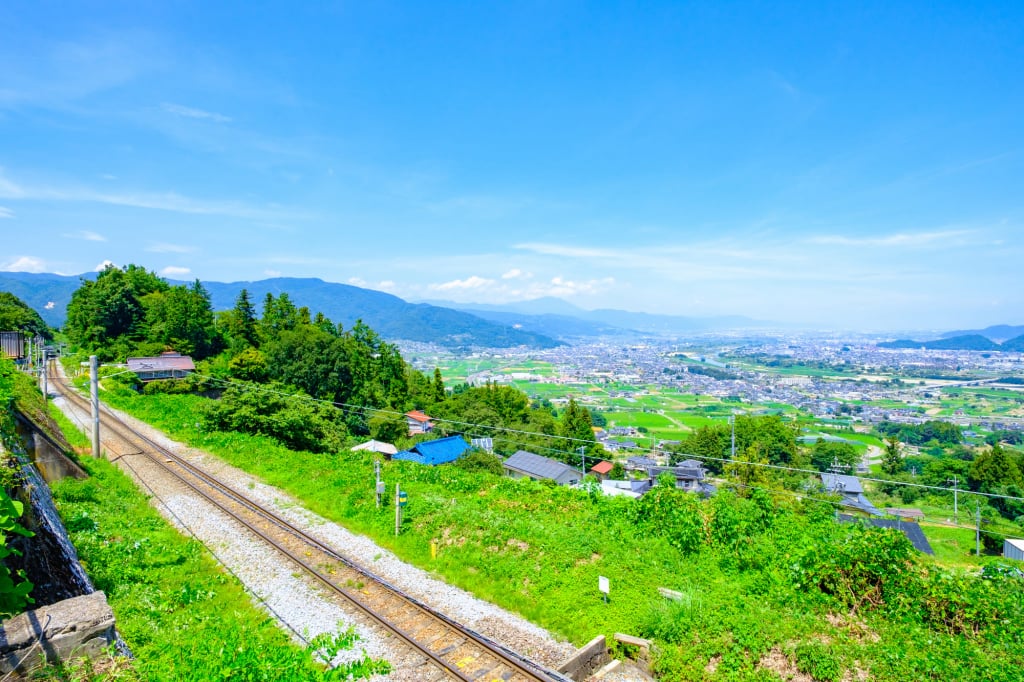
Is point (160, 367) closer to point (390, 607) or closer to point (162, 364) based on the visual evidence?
point (162, 364)

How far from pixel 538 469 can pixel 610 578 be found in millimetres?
26096

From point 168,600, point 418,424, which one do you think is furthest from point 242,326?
point 168,600

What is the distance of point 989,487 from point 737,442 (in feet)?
57.1

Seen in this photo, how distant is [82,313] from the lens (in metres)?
37.9

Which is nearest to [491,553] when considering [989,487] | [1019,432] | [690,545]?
[690,545]

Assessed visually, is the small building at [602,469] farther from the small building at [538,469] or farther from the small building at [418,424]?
the small building at [418,424]

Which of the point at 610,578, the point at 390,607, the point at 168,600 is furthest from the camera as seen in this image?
the point at 610,578

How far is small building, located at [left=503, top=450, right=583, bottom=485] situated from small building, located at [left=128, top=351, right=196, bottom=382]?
21.8 m

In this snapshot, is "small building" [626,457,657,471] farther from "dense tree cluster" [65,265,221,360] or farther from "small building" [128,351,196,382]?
"dense tree cluster" [65,265,221,360]

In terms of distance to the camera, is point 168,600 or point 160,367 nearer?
point 168,600

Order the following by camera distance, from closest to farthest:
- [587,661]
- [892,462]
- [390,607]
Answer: [587,661], [390,607], [892,462]

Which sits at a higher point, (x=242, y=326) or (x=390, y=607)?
(x=242, y=326)

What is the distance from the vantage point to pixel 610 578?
28.0 feet

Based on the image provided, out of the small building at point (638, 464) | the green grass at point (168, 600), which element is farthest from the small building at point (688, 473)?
the green grass at point (168, 600)
